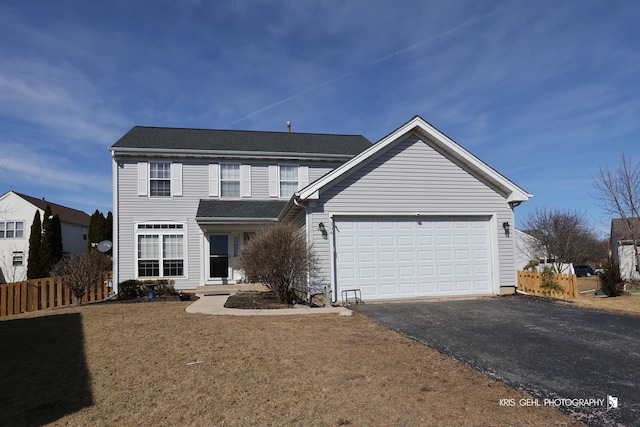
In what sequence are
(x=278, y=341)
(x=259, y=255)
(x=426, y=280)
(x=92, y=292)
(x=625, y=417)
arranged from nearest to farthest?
(x=625, y=417) < (x=278, y=341) < (x=259, y=255) < (x=426, y=280) < (x=92, y=292)

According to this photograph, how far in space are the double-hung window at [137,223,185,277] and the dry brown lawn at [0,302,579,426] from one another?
9.30 m

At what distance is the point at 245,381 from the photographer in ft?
17.2

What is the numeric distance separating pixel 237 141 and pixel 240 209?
3.96 m

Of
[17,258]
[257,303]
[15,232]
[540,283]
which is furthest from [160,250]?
[15,232]

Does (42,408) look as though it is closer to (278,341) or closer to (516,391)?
(278,341)

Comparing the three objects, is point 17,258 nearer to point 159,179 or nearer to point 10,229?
point 10,229

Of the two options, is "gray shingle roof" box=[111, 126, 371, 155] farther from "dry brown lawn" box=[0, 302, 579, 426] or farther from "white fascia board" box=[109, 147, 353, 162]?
"dry brown lawn" box=[0, 302, 579, 426]

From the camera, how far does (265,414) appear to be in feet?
13.9

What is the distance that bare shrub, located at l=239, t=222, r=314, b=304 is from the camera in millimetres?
11914

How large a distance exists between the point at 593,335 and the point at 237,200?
47.7ft

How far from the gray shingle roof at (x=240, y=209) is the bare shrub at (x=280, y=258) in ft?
16.7

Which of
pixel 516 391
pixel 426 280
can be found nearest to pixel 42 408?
pixel 516 391

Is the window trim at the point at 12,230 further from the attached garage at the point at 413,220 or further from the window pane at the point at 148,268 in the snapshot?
the attached garage at the point at 413,220

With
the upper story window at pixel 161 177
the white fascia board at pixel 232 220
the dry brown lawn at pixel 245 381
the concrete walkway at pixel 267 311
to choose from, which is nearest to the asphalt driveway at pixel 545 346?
the dry brown lawn at pixel 245 381
